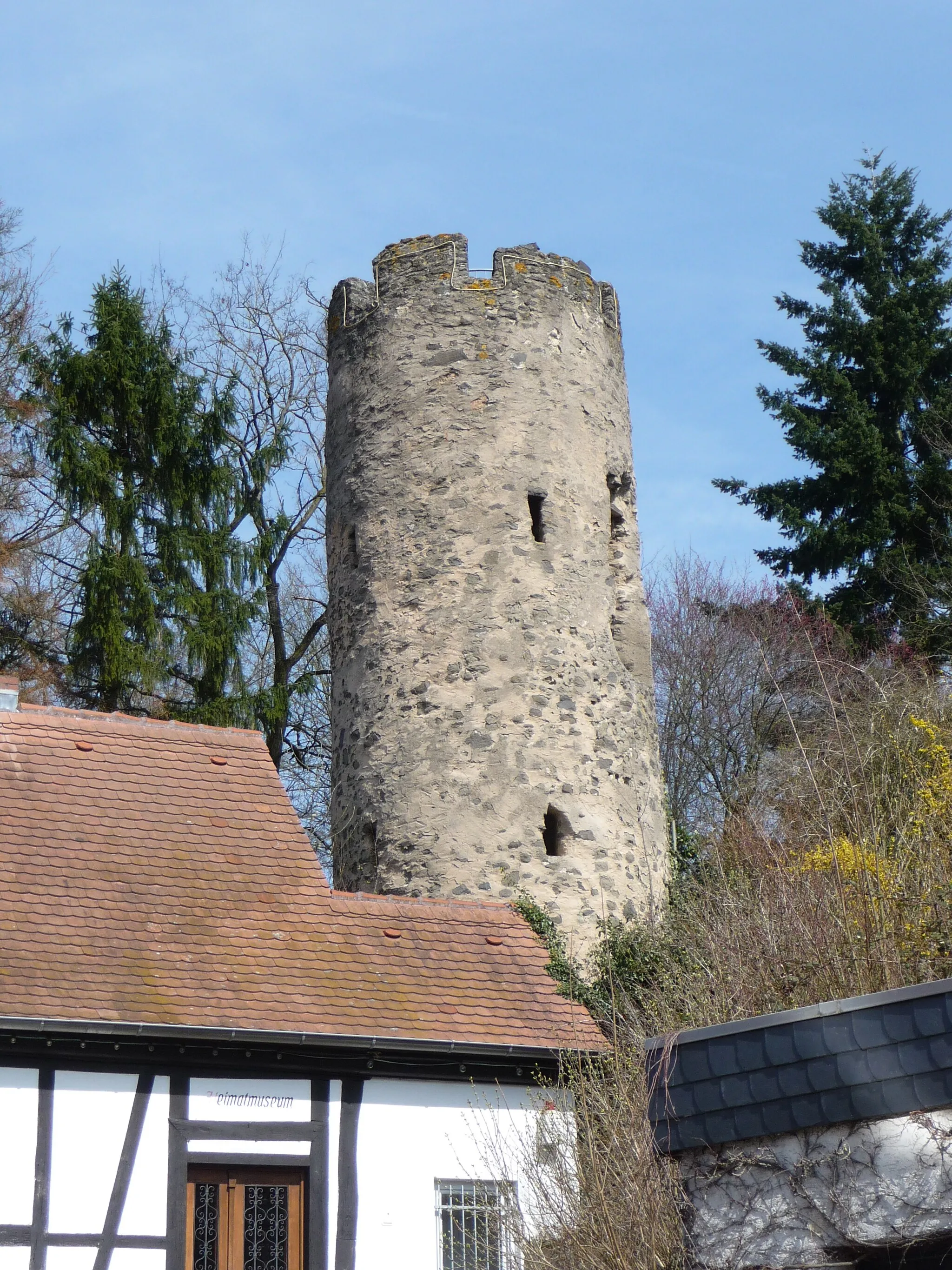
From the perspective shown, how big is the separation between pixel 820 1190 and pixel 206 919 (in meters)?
5.40

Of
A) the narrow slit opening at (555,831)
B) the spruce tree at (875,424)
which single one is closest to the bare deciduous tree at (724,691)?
the spruce tree at (875,424)

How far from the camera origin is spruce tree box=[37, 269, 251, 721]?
1792 cm

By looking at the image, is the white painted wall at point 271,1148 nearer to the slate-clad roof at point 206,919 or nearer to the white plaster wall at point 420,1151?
the white plaster wall at point 420,1151

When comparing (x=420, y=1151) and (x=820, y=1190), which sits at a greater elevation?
(x=420, y=1151)

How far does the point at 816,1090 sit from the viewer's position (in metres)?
5.64

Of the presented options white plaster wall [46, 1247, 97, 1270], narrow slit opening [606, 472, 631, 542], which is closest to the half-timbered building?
white plaster wall [46, 1247, 97, 1270]

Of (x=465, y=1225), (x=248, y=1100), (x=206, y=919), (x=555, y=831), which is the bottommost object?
(x=465, y=1225)

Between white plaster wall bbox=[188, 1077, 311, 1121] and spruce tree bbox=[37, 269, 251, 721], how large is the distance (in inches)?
A: 346

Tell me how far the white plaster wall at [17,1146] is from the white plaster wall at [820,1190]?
420 cm

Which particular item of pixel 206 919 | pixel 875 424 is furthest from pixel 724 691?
pixel 206 919

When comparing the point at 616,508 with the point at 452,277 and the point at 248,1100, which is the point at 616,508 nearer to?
the point at 452,277

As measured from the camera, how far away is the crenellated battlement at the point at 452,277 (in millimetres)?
14195

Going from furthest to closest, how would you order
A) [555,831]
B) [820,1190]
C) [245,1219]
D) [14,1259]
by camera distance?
[555,831] < [245,1219] < [14,1259] < [820,1190]

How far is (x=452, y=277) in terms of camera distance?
14.2 m
